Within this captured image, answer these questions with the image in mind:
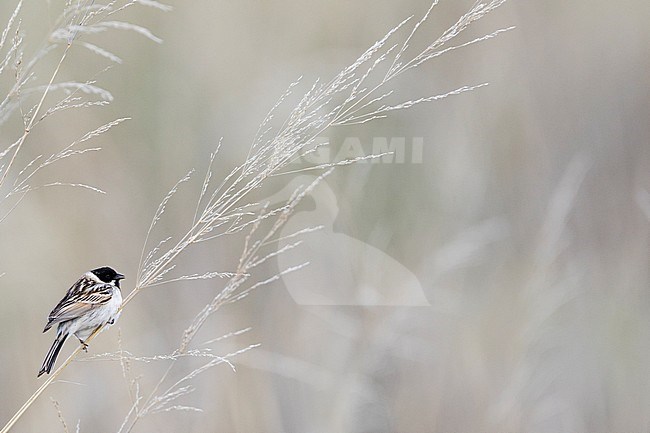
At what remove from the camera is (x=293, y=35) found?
3418 millimetres

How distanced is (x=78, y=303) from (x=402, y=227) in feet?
5.23

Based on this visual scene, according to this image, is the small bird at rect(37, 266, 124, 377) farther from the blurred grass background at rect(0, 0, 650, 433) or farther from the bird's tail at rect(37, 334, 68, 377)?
the blurred grass background at rect(0, 0, 650, 433)

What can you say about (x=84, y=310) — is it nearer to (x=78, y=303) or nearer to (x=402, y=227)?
(x=78, y=303)

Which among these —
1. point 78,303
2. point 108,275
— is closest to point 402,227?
point 108,275

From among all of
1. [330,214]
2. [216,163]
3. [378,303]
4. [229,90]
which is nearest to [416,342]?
[378,303]

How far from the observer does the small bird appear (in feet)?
5.61

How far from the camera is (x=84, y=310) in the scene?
1.72 meters

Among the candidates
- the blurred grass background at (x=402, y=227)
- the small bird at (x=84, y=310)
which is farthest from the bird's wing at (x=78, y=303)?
the blurred grass background at (x=402, y=227)

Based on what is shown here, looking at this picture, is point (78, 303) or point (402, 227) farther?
point (402, 227)

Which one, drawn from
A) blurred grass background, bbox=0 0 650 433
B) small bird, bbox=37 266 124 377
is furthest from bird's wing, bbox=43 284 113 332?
blurred grass background, bbox=0 0 650 433

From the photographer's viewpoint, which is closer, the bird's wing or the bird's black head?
the bird's wing

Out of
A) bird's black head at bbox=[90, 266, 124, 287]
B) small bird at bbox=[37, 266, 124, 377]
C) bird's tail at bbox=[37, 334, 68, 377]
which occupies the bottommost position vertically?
bird's tail at bbox=[37, 334, 68, 377]

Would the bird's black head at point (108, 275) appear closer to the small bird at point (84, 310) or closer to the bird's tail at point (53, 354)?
the small bird at point (84, 310)

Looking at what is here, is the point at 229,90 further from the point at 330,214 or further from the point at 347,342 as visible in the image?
the point at 347,342
